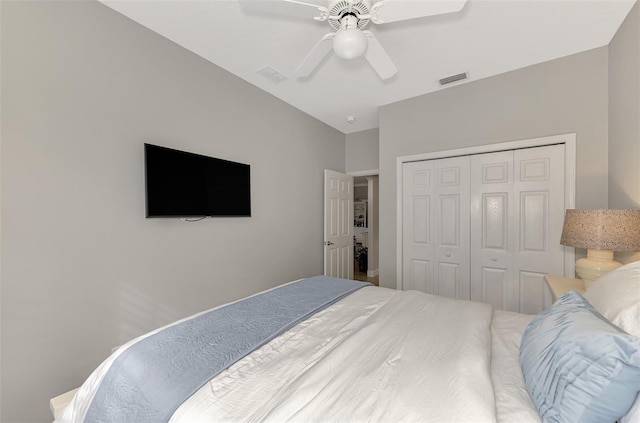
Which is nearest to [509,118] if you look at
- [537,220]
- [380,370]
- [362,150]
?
[537,220]

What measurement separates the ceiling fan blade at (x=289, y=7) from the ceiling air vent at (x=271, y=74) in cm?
104

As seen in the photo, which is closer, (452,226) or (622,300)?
(622,300)

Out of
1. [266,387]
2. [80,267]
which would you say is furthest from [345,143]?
[266,387]

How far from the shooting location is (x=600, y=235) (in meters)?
1.61

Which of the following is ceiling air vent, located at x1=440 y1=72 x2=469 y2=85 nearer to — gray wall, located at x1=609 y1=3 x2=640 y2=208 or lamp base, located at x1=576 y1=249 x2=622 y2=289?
gray wall, located at x1=609 y1=3 x2=640 y2=208

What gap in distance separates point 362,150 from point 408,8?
9.41 feet

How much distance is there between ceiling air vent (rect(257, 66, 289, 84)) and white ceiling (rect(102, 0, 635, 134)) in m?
0.05

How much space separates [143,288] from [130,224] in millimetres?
485

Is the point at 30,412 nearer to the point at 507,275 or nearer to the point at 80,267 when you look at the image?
the point at 80,267

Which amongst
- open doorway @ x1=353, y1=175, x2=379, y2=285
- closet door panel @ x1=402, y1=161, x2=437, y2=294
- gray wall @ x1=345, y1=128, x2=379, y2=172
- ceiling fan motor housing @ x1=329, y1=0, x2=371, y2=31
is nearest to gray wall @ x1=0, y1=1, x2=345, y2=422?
ceiling fan motor housing @ x1=329, y1=0, x2=371, y2=31

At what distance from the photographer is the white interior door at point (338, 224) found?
384 centimetres

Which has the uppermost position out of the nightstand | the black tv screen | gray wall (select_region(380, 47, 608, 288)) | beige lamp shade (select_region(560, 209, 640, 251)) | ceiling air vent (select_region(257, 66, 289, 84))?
ceiling air vent (select_region(257, 66, 289, 84))

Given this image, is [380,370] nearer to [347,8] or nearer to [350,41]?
[350,41]

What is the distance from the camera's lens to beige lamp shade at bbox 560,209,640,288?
153 centimetres
